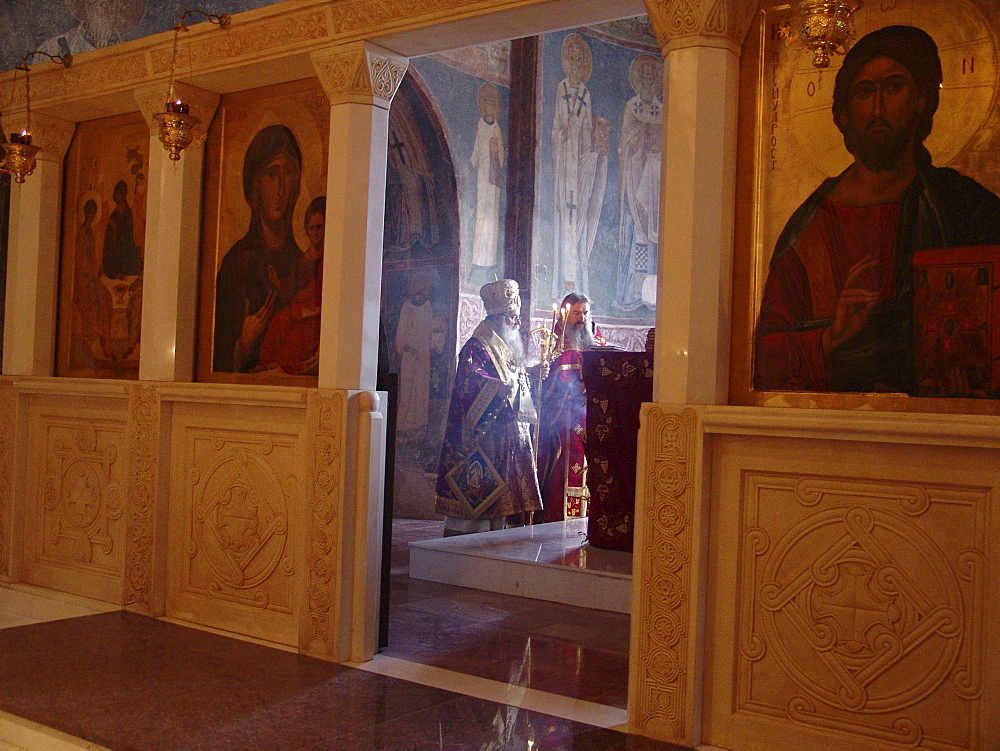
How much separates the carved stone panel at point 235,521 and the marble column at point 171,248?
15.3 inches

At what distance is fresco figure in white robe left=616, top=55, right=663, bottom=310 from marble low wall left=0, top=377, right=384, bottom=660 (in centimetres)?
874

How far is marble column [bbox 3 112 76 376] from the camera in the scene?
24.1 feet

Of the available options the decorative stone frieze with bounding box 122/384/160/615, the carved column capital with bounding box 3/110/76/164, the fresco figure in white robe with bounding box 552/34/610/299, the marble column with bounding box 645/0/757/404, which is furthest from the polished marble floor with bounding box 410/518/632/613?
the fresco figure in white robe with bounding box 552/34/610/299

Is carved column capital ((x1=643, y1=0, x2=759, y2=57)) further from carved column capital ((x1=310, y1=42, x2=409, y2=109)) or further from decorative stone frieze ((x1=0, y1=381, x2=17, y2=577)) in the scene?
decorative stone frieze ((x1=0, y1=381, x2=17, y2=577))

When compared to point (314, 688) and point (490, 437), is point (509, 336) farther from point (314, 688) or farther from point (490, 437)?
point (314, 688)

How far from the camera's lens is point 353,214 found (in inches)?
218

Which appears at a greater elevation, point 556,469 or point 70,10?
point 70,10

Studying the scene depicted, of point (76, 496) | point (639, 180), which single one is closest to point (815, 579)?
point (76, 496)

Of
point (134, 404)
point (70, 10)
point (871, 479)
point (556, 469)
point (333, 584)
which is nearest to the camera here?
point (871, 479)

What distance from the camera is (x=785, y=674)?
4086 millimetres

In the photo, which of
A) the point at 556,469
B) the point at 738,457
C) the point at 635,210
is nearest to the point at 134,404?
the point at 738,457

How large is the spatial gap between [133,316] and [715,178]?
171 inches

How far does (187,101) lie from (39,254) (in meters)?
1.86

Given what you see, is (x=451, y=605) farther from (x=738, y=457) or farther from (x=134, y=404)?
(x=738, y=457)
